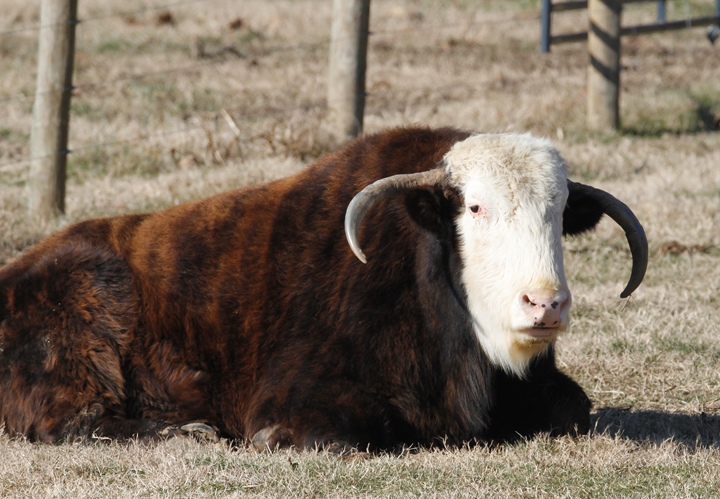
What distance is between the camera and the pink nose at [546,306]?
3.70 metres

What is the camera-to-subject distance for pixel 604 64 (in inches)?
471

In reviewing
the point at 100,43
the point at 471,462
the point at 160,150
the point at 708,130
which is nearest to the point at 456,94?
the point at 708,130

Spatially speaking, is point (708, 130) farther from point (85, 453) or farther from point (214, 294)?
point (85, 453)

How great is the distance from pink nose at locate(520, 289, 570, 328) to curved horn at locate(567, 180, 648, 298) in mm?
658

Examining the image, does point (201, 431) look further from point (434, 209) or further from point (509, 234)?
point (509, 234)

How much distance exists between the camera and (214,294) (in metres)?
4.65

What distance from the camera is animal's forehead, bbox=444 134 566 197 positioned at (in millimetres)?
4031

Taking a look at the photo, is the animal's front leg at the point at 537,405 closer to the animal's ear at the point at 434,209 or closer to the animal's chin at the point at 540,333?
the animal's chin at the point at 540,333

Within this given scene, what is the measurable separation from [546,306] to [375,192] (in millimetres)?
934

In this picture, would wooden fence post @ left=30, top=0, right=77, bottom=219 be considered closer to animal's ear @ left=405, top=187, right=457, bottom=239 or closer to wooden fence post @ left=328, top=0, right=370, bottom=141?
wooden fence post @ left=328, top=0, right=370, bottom=141

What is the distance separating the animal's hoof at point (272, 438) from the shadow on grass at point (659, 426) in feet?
4.88

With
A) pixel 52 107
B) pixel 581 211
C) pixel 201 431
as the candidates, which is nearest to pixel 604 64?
pixel 52 107

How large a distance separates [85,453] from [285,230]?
58.1 inches

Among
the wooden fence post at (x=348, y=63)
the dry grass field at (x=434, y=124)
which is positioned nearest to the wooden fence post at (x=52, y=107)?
the dry grass field at (x=434, y=124)
